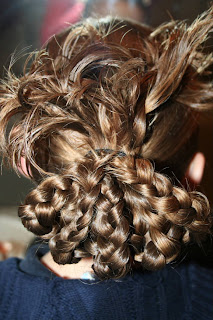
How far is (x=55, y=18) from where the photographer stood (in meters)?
1.12

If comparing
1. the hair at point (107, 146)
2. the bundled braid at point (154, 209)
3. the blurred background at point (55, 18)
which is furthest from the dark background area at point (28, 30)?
the bundled braid at point (154, 209)

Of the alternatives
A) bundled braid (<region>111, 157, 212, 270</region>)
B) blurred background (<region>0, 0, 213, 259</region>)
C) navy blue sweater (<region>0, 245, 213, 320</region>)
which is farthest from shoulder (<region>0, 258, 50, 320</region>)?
bundled braid (<region>111, 157, 212, 270</region>)

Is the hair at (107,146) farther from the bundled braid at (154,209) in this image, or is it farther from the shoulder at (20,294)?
the shoulder at (20,294)

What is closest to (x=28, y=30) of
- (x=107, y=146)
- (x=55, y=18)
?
(x=55, y=18)

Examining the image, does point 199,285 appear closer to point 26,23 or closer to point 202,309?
point 202,309

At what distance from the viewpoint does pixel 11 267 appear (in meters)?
0.78

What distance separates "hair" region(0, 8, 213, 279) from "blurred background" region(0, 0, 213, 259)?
158 mm

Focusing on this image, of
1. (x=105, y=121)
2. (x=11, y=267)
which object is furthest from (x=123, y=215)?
(x=11, y=267)

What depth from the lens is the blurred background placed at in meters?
0.82

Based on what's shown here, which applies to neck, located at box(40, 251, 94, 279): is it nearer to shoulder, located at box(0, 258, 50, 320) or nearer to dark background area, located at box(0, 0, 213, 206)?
shoulder, located at box(0, 258, 50, 320)

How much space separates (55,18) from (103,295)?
35.8 inches

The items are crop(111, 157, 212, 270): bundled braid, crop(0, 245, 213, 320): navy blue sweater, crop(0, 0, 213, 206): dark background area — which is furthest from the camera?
crop(0, 0, 213, 206): dark background area

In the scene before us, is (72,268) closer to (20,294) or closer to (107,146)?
(20,294)

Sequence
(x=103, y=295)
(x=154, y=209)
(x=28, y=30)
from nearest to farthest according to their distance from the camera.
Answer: (x=154, y=209), (x=103, y=295), (x=28, y=30)
